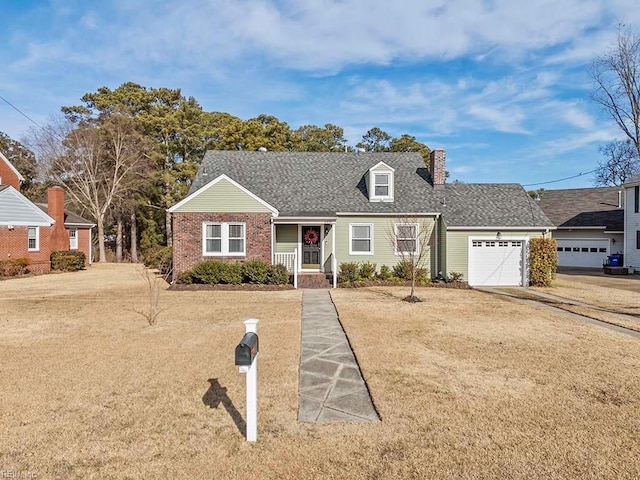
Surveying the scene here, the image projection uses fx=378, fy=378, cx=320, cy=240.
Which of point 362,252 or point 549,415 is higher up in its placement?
point 362,252

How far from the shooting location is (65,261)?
2288cm

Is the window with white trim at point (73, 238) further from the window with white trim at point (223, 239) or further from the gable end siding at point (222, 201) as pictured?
the window with white trim at point (223, 239)

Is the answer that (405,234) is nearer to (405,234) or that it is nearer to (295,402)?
(405,234)

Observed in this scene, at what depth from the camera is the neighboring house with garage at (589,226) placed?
83.1ft

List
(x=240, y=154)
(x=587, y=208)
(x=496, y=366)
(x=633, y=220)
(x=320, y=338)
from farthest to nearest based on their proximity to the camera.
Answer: (x=587, y=208) → (x=633, y=220) → (x=240, y=154) → (x=320, y=338) → (x=496, y=366)

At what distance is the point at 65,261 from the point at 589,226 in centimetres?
3405

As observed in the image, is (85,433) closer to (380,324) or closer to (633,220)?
(380,324)

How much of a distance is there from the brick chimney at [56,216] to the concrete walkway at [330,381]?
22.7 meters

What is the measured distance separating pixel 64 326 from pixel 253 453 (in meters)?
7.35

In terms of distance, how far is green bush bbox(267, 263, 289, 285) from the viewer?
15.5 meters

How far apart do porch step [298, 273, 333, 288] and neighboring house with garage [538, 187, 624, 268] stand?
18.5 m

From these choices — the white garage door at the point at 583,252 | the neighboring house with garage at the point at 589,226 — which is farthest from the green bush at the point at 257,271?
the white garage door at the point at 583,252

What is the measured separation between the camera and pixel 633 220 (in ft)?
76.2

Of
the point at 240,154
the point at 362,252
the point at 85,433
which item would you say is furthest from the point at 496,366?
the point at 240,154
